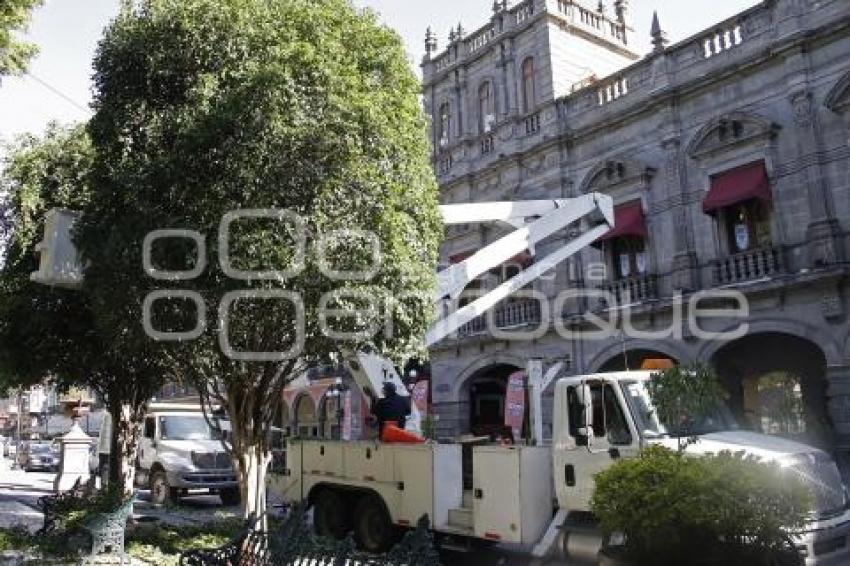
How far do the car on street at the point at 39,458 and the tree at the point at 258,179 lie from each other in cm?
3042

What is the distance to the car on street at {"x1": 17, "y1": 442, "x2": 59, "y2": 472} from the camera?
114 feet

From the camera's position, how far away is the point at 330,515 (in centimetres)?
1141

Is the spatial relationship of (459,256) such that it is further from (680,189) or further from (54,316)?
(54,316)

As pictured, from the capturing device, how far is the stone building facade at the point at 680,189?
52.9ft

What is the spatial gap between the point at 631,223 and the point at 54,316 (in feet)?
44.6

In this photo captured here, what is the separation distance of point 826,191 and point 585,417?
1060cm

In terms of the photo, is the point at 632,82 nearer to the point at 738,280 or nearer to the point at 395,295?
the point at 738,280

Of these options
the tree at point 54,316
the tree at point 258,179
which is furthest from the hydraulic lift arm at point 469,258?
the tree at point 54,316

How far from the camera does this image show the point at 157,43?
8.35 meters

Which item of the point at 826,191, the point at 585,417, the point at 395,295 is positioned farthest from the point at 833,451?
the point at 395,295

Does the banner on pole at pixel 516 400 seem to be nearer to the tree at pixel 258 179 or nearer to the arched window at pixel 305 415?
the tree at pixel 258 179

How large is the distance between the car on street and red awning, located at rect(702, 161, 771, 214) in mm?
30508

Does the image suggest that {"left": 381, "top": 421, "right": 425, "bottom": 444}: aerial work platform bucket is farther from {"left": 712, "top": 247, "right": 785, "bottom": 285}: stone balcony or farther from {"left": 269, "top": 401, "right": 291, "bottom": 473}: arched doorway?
{"left": 712, "top": 247, "right": 785, "bottom": 285}: stone balcony

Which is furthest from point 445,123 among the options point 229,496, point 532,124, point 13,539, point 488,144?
point 13,539
